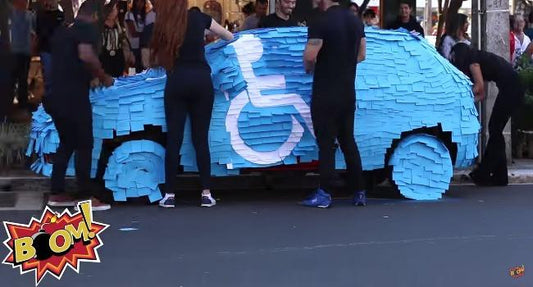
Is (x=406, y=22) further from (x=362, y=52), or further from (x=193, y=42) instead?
(x=193, y=42)

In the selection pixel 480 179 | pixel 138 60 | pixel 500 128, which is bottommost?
pixel 480 179

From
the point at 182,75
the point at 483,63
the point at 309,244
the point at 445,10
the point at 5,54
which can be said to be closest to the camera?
A: the point at 309,244

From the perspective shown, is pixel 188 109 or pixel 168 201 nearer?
pixel 188 109

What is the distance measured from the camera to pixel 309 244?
677 cm

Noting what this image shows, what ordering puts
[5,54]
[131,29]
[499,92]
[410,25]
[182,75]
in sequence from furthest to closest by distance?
1. [131,29]
2. [410,25]
3. [5,54]
4. [499,92]
5. [182,75]

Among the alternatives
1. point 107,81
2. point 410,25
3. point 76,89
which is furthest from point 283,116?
point 410,25

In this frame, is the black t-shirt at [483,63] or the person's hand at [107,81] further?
the black t-shirt at [483,63]

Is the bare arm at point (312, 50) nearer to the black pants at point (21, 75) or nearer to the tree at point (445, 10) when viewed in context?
the tree at point (445, 10)

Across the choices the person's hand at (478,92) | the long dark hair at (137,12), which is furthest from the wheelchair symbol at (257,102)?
the long dark hair at (137,12)

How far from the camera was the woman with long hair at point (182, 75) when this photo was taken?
25.7ft

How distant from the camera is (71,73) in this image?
7.76 m

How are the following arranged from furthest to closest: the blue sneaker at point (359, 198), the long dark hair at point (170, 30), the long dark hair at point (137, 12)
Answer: the long dark hair at point (137, 12), the blue sneaker at point (359, 198), the long dark hair at point (170, 30)

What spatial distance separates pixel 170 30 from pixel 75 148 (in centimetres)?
124

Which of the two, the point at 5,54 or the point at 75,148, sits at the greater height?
the point at 5,54
